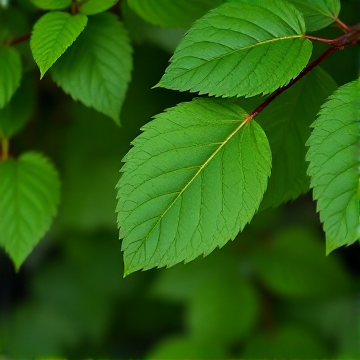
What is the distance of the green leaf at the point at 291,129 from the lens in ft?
1.38

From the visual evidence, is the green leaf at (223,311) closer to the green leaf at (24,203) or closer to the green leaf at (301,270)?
the green leaf at (301,270)

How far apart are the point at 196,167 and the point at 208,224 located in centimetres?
4

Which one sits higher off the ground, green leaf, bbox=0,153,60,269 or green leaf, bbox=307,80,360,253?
green leaf, bbox=307,80,360,253

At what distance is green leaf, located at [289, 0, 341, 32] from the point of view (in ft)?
1.31

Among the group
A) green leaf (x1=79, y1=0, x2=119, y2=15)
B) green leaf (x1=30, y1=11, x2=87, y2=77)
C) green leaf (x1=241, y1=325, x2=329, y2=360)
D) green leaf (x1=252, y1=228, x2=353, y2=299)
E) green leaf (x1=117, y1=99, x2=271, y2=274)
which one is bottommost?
green leaf (x1=241, y1=325, x2=329, y2=360)

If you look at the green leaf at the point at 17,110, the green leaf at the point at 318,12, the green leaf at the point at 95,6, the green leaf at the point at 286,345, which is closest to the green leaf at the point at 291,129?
the green leaf at the point at 318,12

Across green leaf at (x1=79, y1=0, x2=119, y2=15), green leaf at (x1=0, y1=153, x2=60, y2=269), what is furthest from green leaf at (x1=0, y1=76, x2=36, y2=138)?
green leaf at (x1=79, y1=0, x2=119, y2=15)

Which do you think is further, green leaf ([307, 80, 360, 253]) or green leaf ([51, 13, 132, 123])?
green leaf ([51, 13, 132, 123])

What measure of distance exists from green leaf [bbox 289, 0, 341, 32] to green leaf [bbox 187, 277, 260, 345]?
475 mm

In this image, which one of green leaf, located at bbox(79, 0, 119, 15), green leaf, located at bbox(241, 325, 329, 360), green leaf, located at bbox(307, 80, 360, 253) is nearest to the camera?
green leaf, located at bbox(307, 80, 360, 253)

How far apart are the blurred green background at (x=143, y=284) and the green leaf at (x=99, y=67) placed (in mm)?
184

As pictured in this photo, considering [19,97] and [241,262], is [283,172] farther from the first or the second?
[241,262]

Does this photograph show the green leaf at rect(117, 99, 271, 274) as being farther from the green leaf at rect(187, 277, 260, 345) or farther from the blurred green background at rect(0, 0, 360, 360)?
the green leaf at rect(187, 277, 260, 345)

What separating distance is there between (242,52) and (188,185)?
10 centimetres
